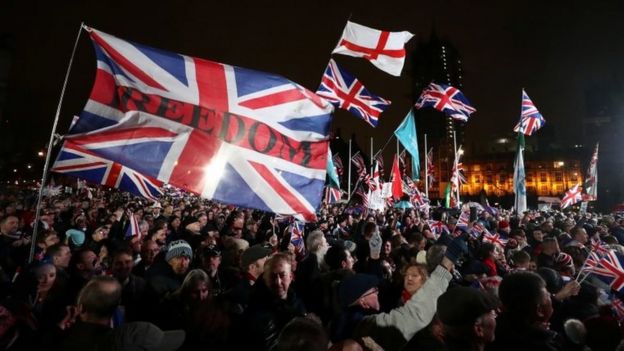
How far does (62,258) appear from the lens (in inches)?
199

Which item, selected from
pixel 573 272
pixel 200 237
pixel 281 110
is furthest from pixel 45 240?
pixel 573 272

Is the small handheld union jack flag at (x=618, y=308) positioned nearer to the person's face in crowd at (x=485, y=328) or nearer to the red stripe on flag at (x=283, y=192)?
the person's face in crowd at (x=485, y=328)

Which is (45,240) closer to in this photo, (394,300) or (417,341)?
Result: (394,300)

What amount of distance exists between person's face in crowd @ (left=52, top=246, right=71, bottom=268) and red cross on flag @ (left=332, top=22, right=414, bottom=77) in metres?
7.25

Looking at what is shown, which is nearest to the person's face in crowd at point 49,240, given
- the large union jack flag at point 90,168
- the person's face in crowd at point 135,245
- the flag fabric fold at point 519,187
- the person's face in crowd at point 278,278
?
the person's face in crowd at point 135,245

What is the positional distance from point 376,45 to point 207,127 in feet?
20.9

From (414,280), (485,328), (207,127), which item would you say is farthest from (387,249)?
(485,328)

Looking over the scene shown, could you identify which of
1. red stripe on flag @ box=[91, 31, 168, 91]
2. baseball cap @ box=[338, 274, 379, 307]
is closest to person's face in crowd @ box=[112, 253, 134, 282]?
red stripe on flag @ box=[91, 31, 168, 91]

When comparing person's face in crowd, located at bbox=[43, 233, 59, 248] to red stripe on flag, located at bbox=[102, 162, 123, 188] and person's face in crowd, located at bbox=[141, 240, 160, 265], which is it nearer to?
red stripe on flag, located at bbox=[102, 162, 123, 188]

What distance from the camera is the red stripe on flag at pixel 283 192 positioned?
→ 4785mm

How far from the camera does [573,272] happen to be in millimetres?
6328

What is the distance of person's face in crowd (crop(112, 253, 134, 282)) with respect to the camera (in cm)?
459

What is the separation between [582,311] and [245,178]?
158 inches

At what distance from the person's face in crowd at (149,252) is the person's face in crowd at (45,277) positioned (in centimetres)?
200
